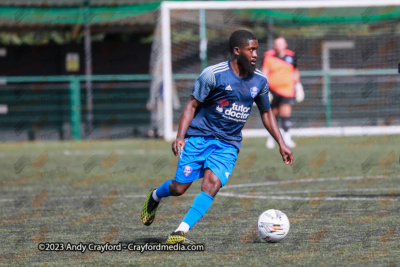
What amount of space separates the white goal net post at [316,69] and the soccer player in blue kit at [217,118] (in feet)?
42.1

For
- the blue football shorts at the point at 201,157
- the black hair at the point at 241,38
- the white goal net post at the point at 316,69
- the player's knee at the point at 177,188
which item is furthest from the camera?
the white goal net post at the point at 316,69

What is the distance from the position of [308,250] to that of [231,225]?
1411 mm

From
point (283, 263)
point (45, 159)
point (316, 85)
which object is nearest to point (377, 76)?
point (316, 85)

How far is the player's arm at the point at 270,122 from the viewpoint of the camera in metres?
6.19

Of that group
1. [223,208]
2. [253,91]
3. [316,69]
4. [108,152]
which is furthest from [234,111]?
[316,69]

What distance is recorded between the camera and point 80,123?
857 inches

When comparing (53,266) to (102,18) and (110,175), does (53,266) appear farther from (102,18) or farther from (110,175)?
(102,18)

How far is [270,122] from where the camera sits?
6434mm

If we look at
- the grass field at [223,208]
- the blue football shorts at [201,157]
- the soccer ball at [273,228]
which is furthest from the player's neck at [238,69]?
the grass field at [223,208]

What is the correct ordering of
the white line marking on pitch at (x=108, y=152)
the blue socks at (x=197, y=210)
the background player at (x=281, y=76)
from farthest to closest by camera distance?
1. the white line marking on pitch at (x=108, y=152)
2. the background player at (x=281, y=76)
3. the blue socks at (x=197, y=210)

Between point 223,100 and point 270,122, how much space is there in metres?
0.60

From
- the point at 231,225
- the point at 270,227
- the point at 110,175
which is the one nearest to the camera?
the point at 270,227

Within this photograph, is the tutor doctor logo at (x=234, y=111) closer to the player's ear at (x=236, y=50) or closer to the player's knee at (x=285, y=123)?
the player's ear at (x=236, y=50)

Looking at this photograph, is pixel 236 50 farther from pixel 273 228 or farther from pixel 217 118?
pixel 273 228
